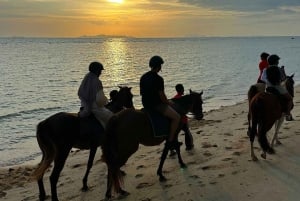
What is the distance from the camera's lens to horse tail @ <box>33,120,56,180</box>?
8.63 metres

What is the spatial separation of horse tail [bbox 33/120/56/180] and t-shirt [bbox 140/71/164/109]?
7.38ft

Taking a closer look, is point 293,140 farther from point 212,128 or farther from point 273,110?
point 212,128

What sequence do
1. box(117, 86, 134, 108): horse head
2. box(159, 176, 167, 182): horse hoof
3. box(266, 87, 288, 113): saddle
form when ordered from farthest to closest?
box(266, 87, 288, 113): saddle → box(117, 86, 134, 108): horse head → box(159, 176, 167, 182): horse hoof

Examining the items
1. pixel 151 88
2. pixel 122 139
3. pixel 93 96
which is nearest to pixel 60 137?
pixel 93 96

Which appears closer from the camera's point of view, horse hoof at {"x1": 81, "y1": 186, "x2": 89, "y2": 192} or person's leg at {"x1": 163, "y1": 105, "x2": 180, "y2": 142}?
person's leg at {"x1": 163, "y1": 105, "x2": 180, "y2": 142}

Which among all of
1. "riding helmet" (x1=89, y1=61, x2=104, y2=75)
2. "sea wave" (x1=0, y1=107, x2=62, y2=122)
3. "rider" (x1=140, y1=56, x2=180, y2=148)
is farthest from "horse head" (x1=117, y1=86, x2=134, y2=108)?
"sea wave" (x1=0, y1=107, x2=62, y2=122)

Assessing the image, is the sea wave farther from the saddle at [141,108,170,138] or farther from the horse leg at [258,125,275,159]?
the horse leg at [258,125,275,159]

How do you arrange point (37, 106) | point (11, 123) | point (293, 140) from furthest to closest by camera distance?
1. point (37, 106)
2. point (11, 123)
3. point (293, 140)

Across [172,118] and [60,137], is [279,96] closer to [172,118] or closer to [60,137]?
[172,118]

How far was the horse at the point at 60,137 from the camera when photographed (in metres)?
8.62

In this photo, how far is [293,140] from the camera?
11531mm

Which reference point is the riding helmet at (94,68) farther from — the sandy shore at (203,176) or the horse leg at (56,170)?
the sandy shore at (203,176)

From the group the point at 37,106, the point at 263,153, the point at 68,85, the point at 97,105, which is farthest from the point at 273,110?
the point at 68,85

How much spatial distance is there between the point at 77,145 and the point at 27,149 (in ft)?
27.6
